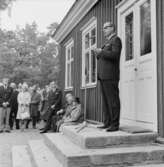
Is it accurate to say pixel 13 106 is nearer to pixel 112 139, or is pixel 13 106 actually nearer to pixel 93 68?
pixel 93 68

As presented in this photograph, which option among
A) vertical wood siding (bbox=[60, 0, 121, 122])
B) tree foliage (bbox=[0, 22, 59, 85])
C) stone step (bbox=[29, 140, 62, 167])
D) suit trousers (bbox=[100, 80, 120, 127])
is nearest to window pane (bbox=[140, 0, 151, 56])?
suit trousers (bbox=[100, 80, 120, 127])

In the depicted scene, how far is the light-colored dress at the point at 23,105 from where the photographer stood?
31.4 ft

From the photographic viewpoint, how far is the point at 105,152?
3506 mm

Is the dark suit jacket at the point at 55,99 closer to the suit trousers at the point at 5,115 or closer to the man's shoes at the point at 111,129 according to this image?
the suit trousers at the point at 5,115

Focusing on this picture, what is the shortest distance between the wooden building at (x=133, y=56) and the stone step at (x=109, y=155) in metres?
0.61

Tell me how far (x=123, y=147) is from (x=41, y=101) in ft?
27.4

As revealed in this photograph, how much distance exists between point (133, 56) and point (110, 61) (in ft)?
3.21

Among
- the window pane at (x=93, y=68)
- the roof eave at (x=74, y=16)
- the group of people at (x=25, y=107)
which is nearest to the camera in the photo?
the window pane at (x=93, y=68)

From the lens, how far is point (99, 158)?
341 cm

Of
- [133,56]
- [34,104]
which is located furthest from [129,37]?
[34,104]

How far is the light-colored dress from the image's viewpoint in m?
9.56

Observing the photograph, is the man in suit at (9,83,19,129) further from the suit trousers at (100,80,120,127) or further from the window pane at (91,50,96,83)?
the suit trousers at (100,80,120,127)

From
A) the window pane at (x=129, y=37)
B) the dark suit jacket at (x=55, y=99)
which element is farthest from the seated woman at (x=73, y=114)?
the window pane at (x=129, y=37)

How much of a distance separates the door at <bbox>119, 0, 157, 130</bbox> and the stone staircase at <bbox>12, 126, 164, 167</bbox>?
60 cm
